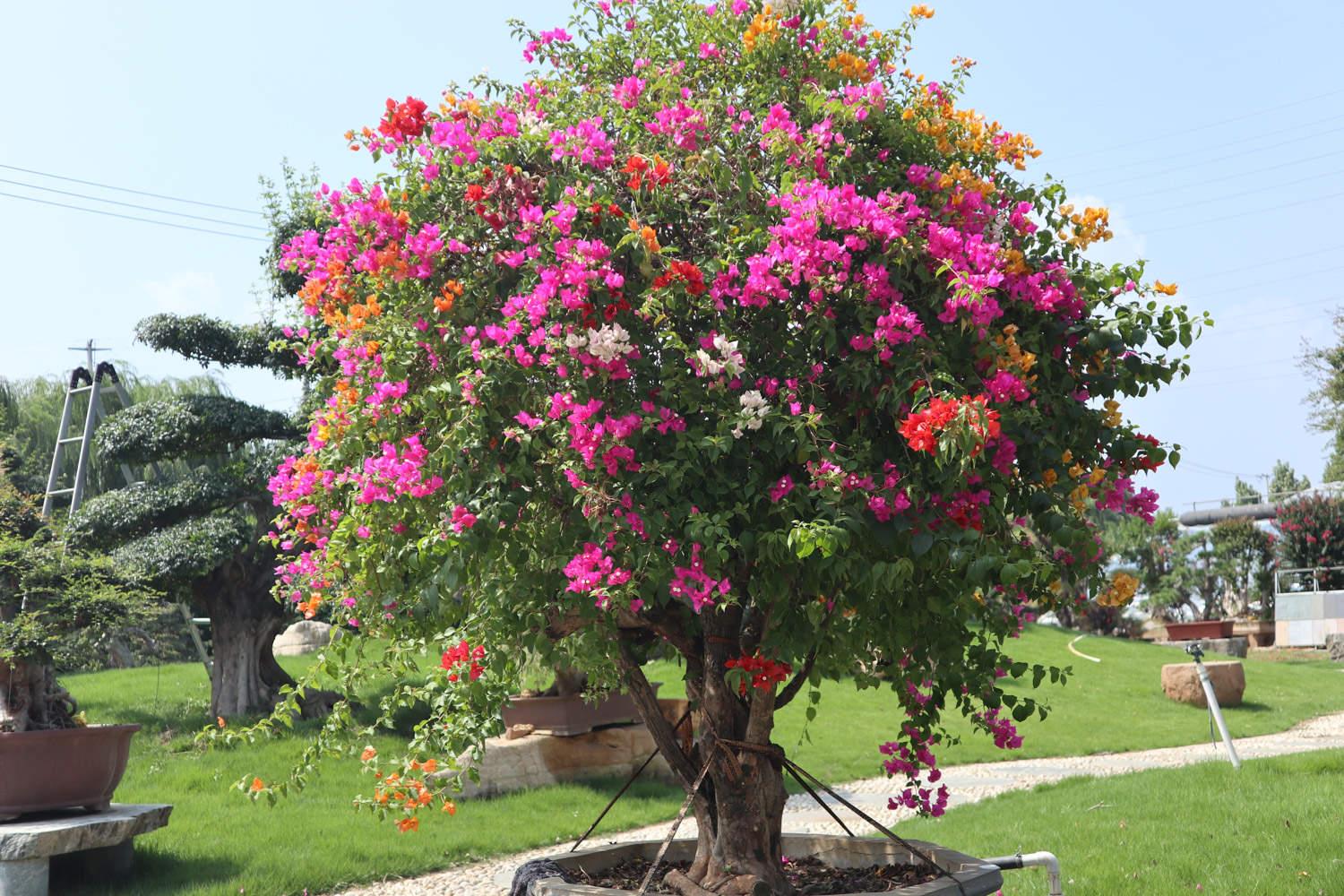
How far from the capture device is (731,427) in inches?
133

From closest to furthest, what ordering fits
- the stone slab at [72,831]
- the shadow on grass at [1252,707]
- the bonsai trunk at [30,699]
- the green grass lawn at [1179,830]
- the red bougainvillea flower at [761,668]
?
the red bougainvillea flower at [761,668] < the green grass lawn at [1179,830] < the stone slab at [72,831] < the bonsai trunk at [30,699] < the shadow on grass at [1252,707]

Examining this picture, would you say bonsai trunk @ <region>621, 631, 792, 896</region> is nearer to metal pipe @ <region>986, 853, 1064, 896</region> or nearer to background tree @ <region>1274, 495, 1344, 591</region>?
metal pipe @ <region>986, 853, 1064, 896</region>

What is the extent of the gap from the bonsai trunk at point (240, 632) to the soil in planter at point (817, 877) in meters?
11.3

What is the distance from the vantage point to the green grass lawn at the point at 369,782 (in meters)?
8.53

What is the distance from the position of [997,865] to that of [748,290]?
2.31 meters

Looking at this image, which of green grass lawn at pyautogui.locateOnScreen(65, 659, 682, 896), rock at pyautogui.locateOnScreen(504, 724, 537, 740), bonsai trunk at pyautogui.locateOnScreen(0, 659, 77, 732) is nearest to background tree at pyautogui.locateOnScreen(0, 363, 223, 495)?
green grass lawn at pyautogui.locateOnScreen(65, 659, 682, 896)

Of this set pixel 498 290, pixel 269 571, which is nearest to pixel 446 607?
pixel 498 290

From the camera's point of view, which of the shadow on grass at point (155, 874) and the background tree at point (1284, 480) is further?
the background tree at point (1284, 480)

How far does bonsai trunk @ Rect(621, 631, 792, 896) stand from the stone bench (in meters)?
4.90

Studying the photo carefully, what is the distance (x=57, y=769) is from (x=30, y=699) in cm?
70

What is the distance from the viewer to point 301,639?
21156 mm

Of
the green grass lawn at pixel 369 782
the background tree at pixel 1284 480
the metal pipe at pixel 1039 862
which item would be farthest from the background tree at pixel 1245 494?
the metal pipe at pixel 1039 862

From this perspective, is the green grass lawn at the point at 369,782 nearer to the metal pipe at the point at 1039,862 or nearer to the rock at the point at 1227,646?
the metal pipe at the point at 1039,862

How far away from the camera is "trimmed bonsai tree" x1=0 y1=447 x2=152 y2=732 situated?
26.7 ft
